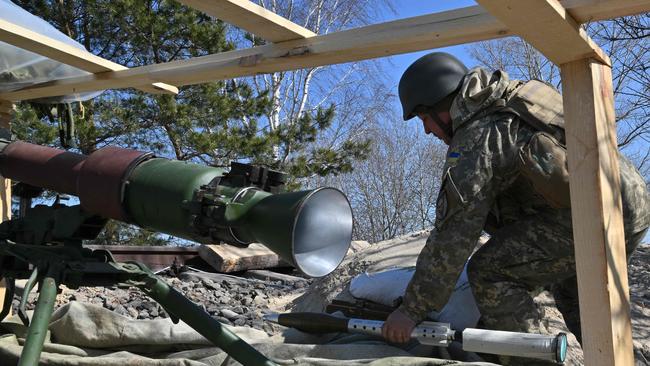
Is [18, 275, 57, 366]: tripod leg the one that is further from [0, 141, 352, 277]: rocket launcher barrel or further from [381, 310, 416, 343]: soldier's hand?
[381, 310, 416, 343]: soldier's hand

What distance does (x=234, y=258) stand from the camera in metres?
7.98

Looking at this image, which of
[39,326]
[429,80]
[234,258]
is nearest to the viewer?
[39,326]

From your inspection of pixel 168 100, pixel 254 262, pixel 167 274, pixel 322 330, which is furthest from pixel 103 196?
pixel 168 100

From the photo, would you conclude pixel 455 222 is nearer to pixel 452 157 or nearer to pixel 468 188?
Result: pixel 468 188

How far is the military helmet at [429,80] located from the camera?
3486mm

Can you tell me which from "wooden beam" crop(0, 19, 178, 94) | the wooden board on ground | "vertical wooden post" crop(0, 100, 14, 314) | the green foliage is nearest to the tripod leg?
"wooden beam" crop(0, 19, 178, 94)

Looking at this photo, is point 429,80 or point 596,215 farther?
point 429,80

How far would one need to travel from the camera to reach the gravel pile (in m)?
5.25

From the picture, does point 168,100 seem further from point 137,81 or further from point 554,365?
point 554,365

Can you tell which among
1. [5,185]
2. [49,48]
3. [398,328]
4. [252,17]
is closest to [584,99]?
[398,328]

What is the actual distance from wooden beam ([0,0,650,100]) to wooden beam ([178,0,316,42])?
3.0 inches

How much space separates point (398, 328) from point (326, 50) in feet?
4.56

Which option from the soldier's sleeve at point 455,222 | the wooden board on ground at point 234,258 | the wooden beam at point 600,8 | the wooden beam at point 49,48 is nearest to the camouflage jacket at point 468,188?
the soldier's sleeve at point 455,222

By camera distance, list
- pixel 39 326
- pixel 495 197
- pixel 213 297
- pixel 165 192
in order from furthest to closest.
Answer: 1. pixel 213 297
2. pixel 495 197
3. pixel 165 192
4. pixel 39 326
